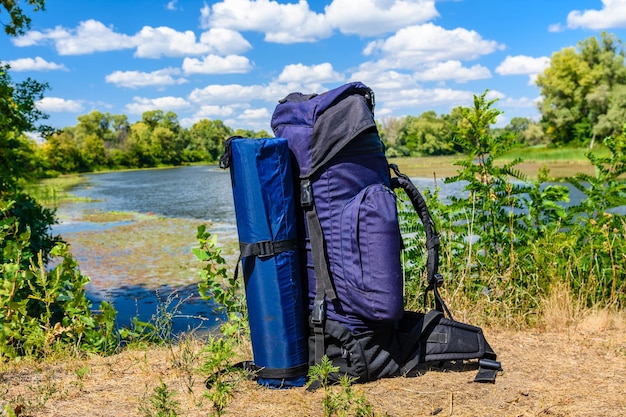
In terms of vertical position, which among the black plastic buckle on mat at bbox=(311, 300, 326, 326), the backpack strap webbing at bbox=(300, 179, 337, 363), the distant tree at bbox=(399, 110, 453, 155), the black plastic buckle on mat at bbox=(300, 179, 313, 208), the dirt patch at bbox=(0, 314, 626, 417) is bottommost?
the dirt patch at bbox=(0, 314, 626, 417)

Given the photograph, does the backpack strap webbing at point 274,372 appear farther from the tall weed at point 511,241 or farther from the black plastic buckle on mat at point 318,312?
the tall weed at point 511,241

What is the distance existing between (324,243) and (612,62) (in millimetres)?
56111

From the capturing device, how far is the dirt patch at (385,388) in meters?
2.81

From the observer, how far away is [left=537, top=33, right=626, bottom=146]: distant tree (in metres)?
48.1

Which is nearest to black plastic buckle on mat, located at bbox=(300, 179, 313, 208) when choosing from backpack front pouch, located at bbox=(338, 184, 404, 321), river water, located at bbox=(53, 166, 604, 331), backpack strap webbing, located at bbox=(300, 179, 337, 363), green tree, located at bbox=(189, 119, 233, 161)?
backpack strap webbing, located at bbox=(300, 179, 337, 363)

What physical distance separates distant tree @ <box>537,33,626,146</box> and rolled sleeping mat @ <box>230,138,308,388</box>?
49378 millimetres

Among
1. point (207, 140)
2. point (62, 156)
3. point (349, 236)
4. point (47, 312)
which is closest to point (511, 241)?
point (349, 236)

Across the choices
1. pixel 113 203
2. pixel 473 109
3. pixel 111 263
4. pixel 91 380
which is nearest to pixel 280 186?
pixel 91 380

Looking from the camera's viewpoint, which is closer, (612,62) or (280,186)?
(280,186)

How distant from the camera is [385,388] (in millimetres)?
3053

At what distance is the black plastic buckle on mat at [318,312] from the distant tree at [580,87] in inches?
1942

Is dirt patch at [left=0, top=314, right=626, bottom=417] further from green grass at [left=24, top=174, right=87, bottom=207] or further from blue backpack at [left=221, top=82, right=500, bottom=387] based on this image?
green grass at [left=24, top=174, right=87, bottom=207]

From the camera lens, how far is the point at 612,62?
5084cm

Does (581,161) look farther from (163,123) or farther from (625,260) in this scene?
(163,123)
